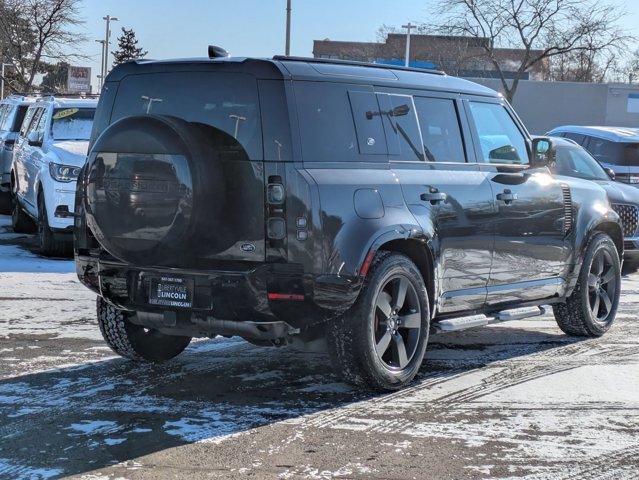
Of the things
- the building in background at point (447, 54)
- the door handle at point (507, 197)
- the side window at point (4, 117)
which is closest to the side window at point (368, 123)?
the door handle at point (507, 197)

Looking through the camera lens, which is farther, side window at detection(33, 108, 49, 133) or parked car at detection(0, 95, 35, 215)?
parked car at detection(0, 95, 35, 215)

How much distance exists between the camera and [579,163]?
12.7m

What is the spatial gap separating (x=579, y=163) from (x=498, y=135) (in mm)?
5613

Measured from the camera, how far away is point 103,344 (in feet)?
24.6

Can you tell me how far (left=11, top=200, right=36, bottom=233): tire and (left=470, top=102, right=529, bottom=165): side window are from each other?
9540 millimetres

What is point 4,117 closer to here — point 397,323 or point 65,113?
point 65,113

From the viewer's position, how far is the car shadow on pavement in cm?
496

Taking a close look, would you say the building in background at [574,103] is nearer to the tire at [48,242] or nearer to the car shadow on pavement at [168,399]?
the tire at [48,242]

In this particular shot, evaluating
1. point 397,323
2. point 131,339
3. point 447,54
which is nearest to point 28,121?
point 131,339

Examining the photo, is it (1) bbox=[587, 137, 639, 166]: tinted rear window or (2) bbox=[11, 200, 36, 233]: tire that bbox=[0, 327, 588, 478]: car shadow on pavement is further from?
(2) bbox=[11, 200, 36, 233]: tire

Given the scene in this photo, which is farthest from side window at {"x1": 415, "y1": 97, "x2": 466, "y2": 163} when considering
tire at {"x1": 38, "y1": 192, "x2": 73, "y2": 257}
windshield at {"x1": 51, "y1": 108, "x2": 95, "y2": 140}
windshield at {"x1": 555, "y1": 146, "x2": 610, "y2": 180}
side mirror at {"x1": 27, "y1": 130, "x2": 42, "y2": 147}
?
side mirror at {"x1": 27, "y1": 130, "x2": 42, "y2": 147}

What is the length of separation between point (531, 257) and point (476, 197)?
90 centimetres

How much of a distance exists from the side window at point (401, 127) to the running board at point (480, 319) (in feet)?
3.61

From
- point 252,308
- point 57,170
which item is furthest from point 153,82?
point 57,170
